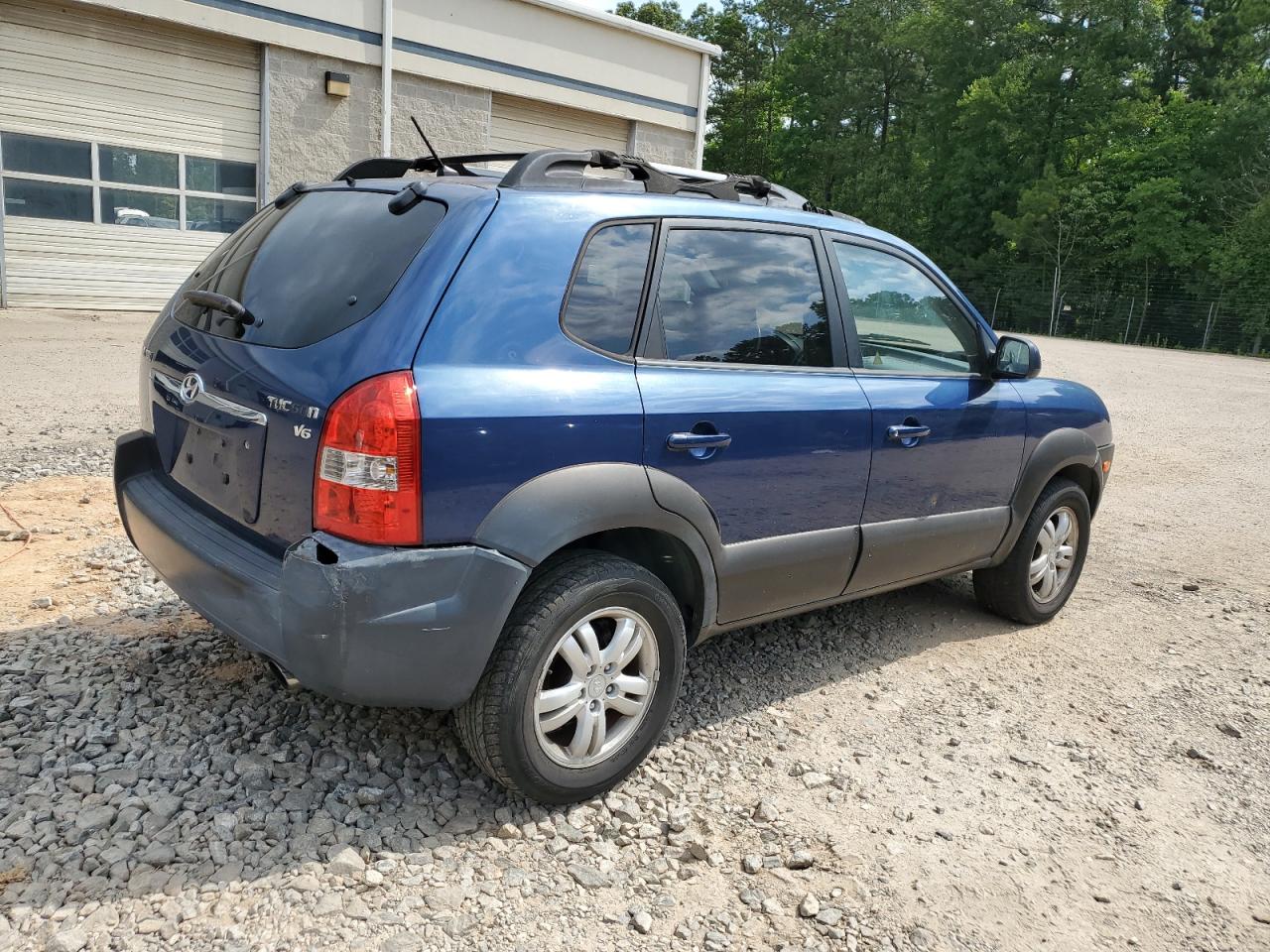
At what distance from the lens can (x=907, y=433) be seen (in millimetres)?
3889

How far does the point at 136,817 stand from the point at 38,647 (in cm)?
128

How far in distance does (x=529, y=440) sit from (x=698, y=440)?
0.62 meters

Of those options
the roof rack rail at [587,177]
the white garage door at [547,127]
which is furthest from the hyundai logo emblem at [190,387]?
the white garage door at [547,127]

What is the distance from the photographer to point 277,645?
2654mm

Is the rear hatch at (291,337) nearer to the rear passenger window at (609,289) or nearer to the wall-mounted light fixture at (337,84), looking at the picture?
the rear passenger window at (609,289)

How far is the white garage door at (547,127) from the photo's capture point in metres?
18.7

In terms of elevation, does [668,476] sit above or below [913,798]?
above

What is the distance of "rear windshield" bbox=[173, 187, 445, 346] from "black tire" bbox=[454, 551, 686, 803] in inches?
36.5

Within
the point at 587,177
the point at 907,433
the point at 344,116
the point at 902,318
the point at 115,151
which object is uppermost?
the point at 344,116

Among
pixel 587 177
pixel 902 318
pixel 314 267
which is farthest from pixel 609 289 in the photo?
pixel 902 318

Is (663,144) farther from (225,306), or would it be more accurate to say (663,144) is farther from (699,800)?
(699,800)

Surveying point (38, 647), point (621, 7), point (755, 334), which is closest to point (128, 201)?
point (38, 647)

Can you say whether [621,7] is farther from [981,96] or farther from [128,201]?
[128,201]

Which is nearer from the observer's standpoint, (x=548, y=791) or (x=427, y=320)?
(x=427, y=320)
